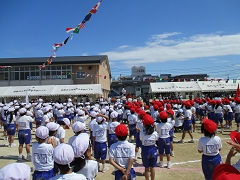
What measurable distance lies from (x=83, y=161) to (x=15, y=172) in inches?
51.3

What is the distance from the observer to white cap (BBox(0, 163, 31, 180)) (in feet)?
6.05

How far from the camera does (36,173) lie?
4.18 metres

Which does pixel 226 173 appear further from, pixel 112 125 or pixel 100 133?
pixel 112 125

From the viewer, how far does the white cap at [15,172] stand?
184 cm

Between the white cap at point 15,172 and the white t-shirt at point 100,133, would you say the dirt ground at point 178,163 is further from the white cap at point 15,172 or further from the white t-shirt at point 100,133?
the white cap at point 15,172

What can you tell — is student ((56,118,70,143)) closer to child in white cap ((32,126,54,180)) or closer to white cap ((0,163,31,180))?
child in white cap ((32,126,54,180))

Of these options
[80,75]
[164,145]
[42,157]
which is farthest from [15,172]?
[80,75]

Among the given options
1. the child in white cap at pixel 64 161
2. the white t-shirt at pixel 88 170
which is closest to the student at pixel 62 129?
the white t-shirt at pixel 88 170

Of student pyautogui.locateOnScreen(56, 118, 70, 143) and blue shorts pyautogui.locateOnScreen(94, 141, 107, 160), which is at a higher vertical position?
student pyautogui.locateOnScreen(56, 118, 70, 143)

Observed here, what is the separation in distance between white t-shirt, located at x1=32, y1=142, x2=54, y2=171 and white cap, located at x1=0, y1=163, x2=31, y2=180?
7.74ft

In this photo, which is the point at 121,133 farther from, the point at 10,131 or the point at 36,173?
the point at 10,131

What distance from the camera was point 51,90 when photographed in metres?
28.6

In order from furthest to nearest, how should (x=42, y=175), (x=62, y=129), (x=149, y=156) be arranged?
(x=62, y=129), (x=149, y=156), (x=42, y=175)

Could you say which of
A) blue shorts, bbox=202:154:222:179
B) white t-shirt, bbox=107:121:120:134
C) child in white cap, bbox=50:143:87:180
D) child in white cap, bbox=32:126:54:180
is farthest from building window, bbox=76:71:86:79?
child in white cap, bbox=50:143:87:180
